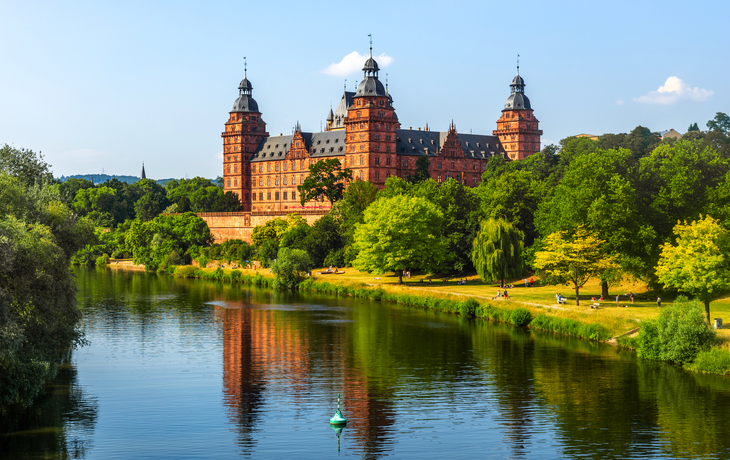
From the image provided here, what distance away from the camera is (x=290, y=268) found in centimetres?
7800

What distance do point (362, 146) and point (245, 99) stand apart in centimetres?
3240

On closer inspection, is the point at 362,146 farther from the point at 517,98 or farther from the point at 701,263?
the point at 701,263

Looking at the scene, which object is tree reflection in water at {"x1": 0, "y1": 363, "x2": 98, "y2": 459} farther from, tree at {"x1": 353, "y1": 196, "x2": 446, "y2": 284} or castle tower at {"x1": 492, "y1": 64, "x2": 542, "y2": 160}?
castle tower at {"x1": 492, "y1": 64, "x2": 542, "y2": 160}

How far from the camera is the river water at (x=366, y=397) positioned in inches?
1057

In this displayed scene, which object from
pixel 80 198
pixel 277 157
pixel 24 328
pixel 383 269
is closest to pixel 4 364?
pixel 24 328

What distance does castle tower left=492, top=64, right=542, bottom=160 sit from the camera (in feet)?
449

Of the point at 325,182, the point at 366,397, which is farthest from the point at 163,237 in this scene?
the point at 366,397

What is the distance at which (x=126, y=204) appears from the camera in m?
160

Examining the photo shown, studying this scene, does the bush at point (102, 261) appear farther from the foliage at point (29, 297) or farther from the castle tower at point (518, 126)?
the foliage at point (29, 297)

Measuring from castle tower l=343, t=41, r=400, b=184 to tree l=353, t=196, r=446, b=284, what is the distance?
145 feet

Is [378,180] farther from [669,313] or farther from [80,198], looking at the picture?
[669,313]

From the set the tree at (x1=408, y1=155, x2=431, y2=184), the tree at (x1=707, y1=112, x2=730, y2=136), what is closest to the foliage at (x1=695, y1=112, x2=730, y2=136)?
the tree at (x1=707, y1=112, x2=730, y2=136)

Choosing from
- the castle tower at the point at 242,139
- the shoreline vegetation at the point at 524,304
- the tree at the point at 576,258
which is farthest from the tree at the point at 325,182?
the tree at the point at 576,258

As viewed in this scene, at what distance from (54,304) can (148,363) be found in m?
10.1
